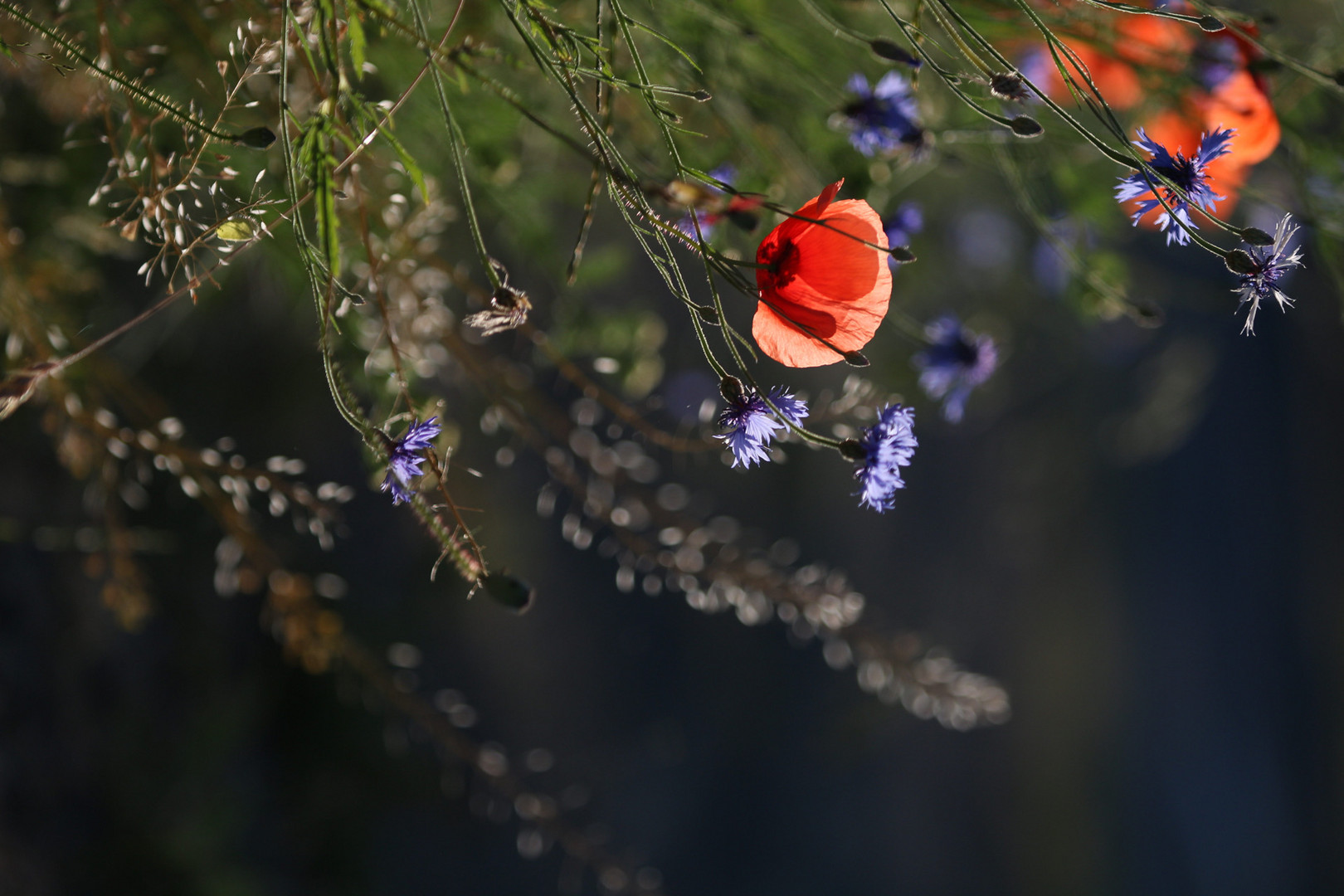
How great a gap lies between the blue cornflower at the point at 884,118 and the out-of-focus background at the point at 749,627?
6 cm

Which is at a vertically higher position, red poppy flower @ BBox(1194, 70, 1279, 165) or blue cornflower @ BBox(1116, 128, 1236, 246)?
red poppy flower @ BBox(1194, 70, 1279, 165)

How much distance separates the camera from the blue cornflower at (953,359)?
0.37 metres

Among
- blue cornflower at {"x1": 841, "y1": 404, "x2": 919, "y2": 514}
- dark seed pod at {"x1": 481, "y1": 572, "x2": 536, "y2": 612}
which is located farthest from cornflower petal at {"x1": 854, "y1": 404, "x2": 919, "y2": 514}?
dark seed pod at {"x1": 481, "y1": 572, "x2": 536, "y2": 612}

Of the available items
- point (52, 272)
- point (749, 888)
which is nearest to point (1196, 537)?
point (749, 888)

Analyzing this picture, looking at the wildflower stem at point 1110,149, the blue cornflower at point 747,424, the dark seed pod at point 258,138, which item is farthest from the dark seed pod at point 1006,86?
the dark seed pod at point 258,138

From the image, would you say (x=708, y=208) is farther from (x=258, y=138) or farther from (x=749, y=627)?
(x=749, y=627)

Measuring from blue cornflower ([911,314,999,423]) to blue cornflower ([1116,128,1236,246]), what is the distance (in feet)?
0.39

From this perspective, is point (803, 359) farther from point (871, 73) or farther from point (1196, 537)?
point (1196, 537)

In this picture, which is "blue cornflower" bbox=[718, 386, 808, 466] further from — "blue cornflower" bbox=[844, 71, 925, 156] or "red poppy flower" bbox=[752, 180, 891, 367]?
"blue cornflower" bbox=[844, 71, 925, 156]

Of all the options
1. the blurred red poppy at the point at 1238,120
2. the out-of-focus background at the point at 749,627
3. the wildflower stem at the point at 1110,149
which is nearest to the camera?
the wildflower stem at the point at 1110,149

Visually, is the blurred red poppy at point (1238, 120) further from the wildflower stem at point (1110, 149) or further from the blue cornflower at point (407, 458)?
the blue cornflower at point (407, 458)

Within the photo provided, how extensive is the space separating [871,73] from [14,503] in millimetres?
756

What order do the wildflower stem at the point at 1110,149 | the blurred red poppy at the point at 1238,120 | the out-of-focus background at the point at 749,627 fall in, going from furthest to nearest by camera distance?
1. the out-of-focus background at the point at 749,627
2. the blurred red poppy at the point at 1238,120
3. the wildflower stem at the point at 1110,149

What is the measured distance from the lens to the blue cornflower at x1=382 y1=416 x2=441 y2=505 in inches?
9.1
